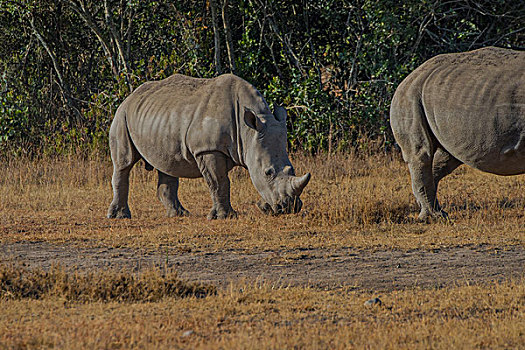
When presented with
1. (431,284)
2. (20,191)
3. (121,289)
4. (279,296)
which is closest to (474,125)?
(431,284)

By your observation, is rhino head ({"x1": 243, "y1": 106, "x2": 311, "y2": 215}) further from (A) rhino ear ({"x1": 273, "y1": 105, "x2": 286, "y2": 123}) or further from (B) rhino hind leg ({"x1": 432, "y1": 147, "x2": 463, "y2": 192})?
(B) rhino hind leg ({"x1": 432, "y1": 147, "x2": 463, "y2": 192})

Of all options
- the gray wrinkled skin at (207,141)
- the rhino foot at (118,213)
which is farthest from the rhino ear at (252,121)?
the rhino foot at (118,213)

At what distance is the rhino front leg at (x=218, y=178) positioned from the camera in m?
10.1

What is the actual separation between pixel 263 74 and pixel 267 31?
898mm

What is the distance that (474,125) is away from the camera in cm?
908

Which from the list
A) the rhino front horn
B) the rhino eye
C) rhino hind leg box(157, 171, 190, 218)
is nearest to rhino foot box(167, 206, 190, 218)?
rhino hind leg box(157, 171, 190, 218)

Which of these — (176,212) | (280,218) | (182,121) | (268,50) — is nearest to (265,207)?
(280,218)

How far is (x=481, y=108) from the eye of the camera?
356 inches

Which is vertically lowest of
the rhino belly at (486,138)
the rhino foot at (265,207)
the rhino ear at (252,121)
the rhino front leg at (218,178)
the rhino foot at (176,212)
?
the rhino foot at (176,212)

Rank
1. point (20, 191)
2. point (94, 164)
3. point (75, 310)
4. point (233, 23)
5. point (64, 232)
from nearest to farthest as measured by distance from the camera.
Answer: point (75, 310)
point (64, 232)
point (20, 191)
point (94, 164)
point (233, 23)

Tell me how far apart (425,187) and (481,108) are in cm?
119

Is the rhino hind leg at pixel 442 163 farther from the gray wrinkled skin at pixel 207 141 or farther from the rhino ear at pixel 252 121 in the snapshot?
the rhino ear at pixel 252 121

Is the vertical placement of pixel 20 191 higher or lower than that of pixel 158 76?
lower

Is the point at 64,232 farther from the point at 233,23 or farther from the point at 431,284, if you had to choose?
the point at 233,23
